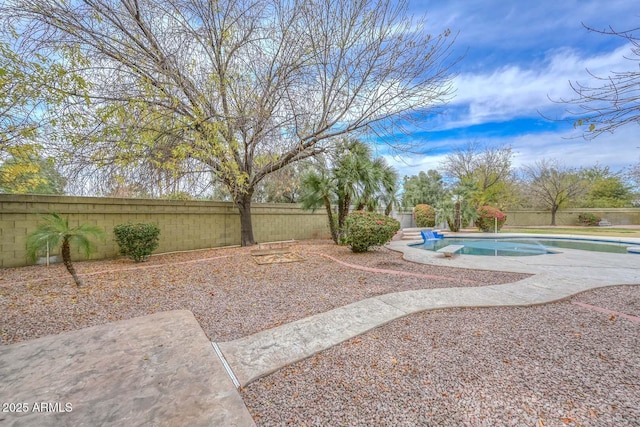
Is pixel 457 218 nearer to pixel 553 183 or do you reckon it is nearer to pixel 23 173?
pixel 553 183

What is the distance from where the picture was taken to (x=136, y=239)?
674 cm

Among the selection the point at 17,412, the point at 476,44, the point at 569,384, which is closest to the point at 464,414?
the point at 569,384

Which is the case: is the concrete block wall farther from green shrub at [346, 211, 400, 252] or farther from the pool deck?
the pool deck

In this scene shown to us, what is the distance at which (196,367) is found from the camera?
234 cm

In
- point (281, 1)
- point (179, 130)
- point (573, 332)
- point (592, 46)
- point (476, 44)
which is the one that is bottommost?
point (573, 332)

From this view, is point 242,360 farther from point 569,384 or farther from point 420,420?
point 569,384

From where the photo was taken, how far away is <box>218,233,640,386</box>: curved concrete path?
101 inches

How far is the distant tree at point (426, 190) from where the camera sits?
1033 inches

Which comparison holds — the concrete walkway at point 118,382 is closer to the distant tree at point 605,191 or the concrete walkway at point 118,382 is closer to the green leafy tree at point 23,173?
the green leafy tree at point 23,173

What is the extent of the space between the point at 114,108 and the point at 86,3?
7.87 ft

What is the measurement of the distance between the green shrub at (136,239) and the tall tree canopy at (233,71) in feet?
5.81

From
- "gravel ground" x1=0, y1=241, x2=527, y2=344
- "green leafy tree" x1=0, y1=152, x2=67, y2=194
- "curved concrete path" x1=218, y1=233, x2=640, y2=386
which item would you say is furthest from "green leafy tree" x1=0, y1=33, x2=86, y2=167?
"curved concrete path" x1=218, y1=233, x2=640, y2=386

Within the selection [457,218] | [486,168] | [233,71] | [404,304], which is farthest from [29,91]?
[486,168]

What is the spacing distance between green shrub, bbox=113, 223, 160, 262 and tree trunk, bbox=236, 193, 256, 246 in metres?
3.03
